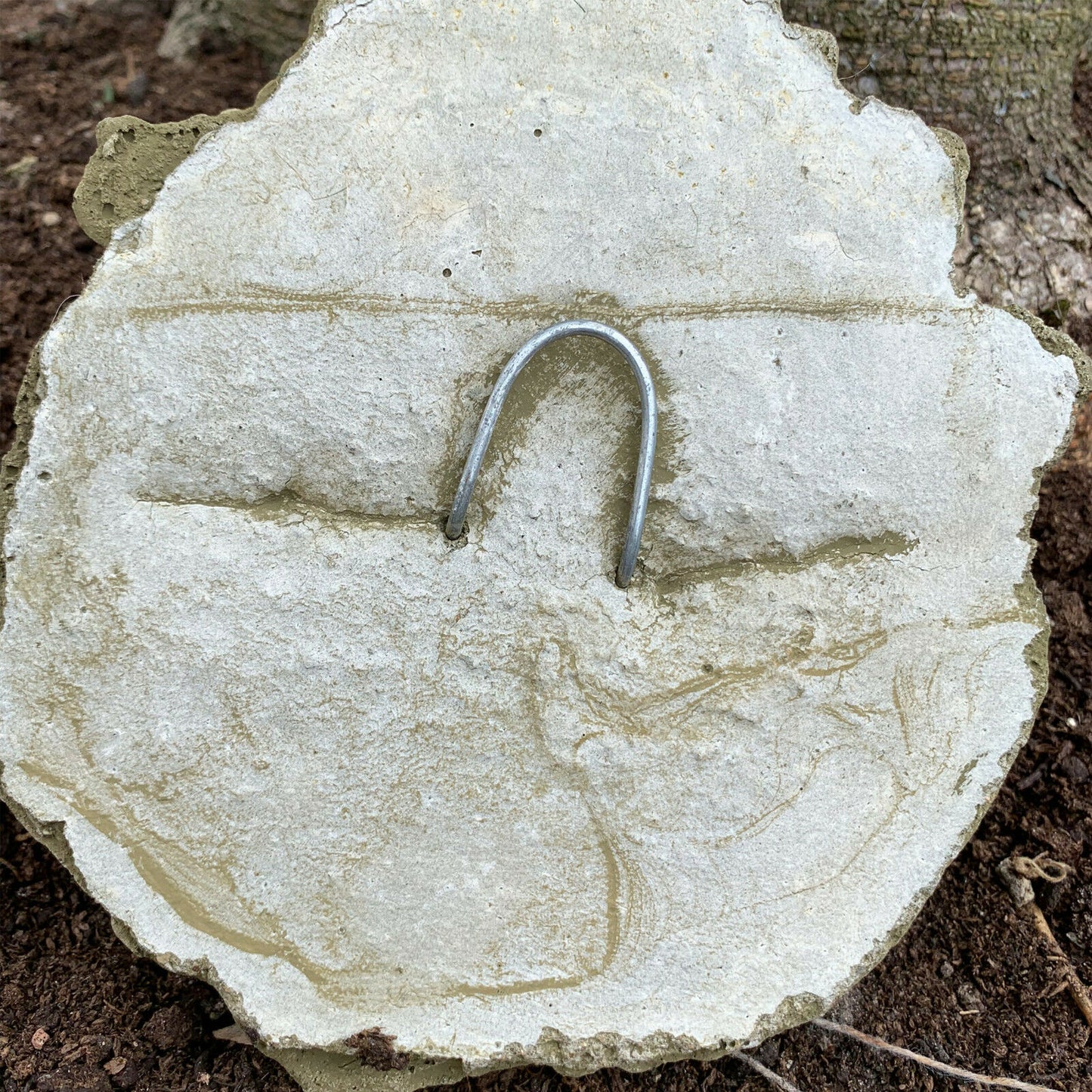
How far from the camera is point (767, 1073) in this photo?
1346 millimetres

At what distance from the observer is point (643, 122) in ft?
3.61

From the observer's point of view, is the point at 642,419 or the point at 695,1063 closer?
the point at 642,419

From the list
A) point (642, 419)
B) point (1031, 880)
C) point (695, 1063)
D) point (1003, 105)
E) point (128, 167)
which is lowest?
point (695, 1063)

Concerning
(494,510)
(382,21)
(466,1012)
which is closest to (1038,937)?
(466,1012)

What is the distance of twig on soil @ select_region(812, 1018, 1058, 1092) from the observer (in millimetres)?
1343

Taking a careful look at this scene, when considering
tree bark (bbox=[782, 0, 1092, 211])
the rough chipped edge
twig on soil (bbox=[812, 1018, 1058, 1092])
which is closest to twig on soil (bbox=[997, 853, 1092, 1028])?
twig on soil (bbox=[812, 1018, 1058, 1092])

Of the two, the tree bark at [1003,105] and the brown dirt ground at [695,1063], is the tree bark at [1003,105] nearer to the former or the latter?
the tree bark at [1003,105]

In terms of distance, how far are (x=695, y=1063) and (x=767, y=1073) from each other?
11cm

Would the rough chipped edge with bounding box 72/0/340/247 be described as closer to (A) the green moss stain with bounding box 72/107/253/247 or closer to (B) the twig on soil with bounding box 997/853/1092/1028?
(A) the green moss stain with bounding box 72/107/253/247

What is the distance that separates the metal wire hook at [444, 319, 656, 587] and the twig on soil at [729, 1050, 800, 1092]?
792 mm

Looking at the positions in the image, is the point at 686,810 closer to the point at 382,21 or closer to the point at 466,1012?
the point at 466,1012

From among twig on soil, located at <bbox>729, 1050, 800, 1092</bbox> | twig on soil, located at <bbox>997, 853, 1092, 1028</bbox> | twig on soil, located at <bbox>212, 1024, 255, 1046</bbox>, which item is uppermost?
twig on soil, located at <bbox>997, 853, 1092, 1028</bbox>

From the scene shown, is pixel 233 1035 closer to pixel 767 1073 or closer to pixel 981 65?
pixel 767 1073

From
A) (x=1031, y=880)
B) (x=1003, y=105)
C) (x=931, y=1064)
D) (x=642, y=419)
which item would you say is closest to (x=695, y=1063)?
(x=931, y=1064)
